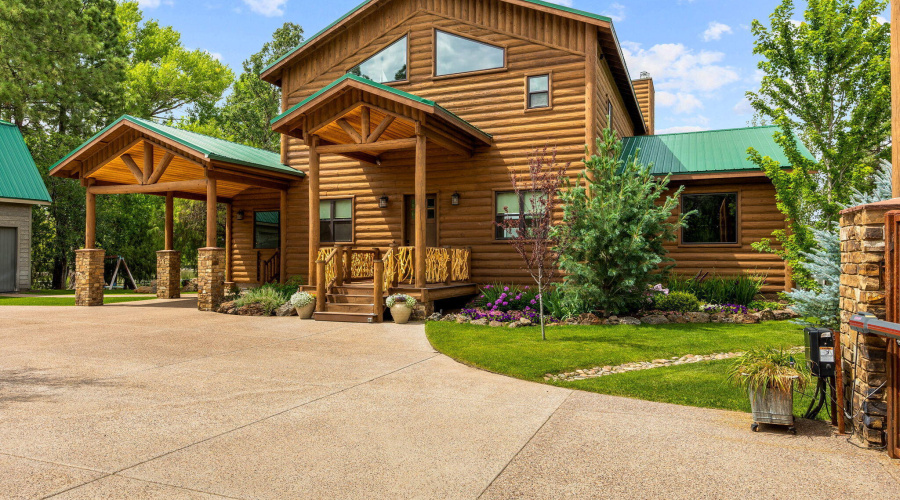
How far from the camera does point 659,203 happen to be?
48.6ft

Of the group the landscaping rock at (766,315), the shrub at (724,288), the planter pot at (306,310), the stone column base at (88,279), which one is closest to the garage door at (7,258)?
the stone column base at (88,279)

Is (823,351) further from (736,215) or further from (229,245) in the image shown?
(229,245)

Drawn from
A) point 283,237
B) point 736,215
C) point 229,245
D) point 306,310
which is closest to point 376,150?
point 306,310

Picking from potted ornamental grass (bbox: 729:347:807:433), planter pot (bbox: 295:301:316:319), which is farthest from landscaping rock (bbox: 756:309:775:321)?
planter pot (bbox: 295:301:316:319)

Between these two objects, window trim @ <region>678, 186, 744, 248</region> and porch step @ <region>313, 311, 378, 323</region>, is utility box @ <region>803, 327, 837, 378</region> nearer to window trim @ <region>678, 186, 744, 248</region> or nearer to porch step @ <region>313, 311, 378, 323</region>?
porch step @ <region>313, 311, 378, 323</region>

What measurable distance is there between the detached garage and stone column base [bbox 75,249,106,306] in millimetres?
7355

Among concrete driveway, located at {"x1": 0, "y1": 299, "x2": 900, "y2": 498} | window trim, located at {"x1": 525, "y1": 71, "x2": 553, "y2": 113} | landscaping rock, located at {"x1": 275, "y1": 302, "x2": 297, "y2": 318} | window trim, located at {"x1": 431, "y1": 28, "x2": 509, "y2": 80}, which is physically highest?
window trim, located at {"x1": 431, "y1": 28, "x2": 509, "y2": 80}

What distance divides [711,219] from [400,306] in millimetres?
8366

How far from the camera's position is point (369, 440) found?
455cm

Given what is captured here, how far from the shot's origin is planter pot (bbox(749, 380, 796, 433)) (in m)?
4.80

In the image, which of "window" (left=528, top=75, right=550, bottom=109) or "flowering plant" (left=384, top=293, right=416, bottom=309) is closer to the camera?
"flowering plant" (left=384, top=293, right=416, bottom=309)

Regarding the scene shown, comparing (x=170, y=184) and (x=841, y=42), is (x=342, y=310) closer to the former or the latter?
(x=170, y=184)

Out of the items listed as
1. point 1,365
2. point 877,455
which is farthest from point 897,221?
point 1,365

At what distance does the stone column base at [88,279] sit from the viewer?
15875 mm
